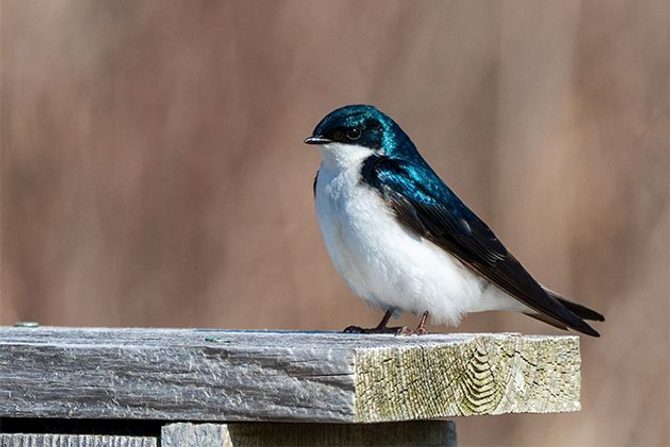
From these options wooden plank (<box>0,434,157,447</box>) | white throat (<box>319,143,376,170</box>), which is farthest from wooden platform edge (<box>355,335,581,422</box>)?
white throat (<box>319,143,376,170</box>)

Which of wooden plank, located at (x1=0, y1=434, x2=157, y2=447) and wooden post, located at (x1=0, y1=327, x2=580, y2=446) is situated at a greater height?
wooden post, located at (x1=0, y1=327, x2=580, y2=446)

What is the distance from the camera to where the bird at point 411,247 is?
2975 mm

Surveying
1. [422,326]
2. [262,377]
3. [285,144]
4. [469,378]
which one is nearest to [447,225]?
[422,326]

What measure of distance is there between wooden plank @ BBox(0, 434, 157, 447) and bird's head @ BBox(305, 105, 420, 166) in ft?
4.01

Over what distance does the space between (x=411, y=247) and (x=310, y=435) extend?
898 millimetres

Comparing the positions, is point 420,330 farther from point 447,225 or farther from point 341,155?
point 341,155

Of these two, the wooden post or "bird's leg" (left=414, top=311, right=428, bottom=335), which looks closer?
the wooden post

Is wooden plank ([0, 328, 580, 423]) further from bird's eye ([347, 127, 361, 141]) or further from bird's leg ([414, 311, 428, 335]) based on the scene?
bird's eye ([347, 127, 361, 141])

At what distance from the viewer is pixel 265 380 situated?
6.52 feet

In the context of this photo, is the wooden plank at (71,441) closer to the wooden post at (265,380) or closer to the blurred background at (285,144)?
the wooden post at (265,380)

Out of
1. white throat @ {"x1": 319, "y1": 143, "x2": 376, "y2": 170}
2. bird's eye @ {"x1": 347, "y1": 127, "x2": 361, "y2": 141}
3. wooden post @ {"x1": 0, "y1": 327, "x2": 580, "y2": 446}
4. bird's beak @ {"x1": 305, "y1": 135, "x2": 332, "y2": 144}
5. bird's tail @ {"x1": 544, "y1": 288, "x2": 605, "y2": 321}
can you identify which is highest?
bird's eye @ {"x1": 347, "y1": 127, "x2": 361, "y2": 141}

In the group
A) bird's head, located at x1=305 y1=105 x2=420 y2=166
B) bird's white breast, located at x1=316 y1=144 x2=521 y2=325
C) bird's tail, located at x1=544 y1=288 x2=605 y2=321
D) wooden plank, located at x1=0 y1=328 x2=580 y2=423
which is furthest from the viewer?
bird's head, located at x1=305 y1=105 x2=420 y2=166

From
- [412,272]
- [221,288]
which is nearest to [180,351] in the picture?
[412,272]

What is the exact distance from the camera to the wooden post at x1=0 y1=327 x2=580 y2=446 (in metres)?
1.96
